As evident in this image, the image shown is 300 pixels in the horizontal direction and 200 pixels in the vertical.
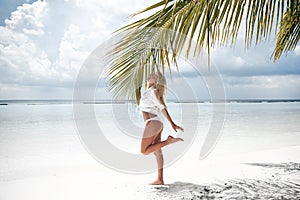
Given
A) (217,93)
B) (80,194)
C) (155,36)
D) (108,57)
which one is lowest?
(80,194)

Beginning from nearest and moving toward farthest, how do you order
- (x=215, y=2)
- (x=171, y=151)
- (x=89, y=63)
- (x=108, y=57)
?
1. (x=215, y=2)
2. (x=108, y=57)
3. (x=89, y=63)
4. (x=171, y=151)

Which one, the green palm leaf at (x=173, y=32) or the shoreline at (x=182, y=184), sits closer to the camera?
the green palm leaf at (x=173, y=32)

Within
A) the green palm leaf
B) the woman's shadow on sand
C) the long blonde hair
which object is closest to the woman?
the long blonde hair

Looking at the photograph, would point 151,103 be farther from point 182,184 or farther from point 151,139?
point 182,184

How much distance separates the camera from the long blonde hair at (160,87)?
2.45 metres

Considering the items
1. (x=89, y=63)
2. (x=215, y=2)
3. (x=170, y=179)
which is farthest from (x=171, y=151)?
(x=215, y=2)

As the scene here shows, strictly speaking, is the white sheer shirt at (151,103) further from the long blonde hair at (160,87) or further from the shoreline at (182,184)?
the shoreline at (182,184)

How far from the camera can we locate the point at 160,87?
8.09 ft

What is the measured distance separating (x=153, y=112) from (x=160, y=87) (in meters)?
0.21

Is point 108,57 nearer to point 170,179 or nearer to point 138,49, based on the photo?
point 138,49

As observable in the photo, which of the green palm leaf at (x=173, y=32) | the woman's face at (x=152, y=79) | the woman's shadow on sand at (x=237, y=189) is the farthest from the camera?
the woman's face at (x=152, y=79)

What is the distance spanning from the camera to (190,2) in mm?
2049

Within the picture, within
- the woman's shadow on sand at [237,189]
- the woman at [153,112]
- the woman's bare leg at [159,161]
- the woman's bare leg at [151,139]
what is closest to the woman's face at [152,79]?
the woman at [153,112]

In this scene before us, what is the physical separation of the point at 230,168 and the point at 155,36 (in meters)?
1.93
